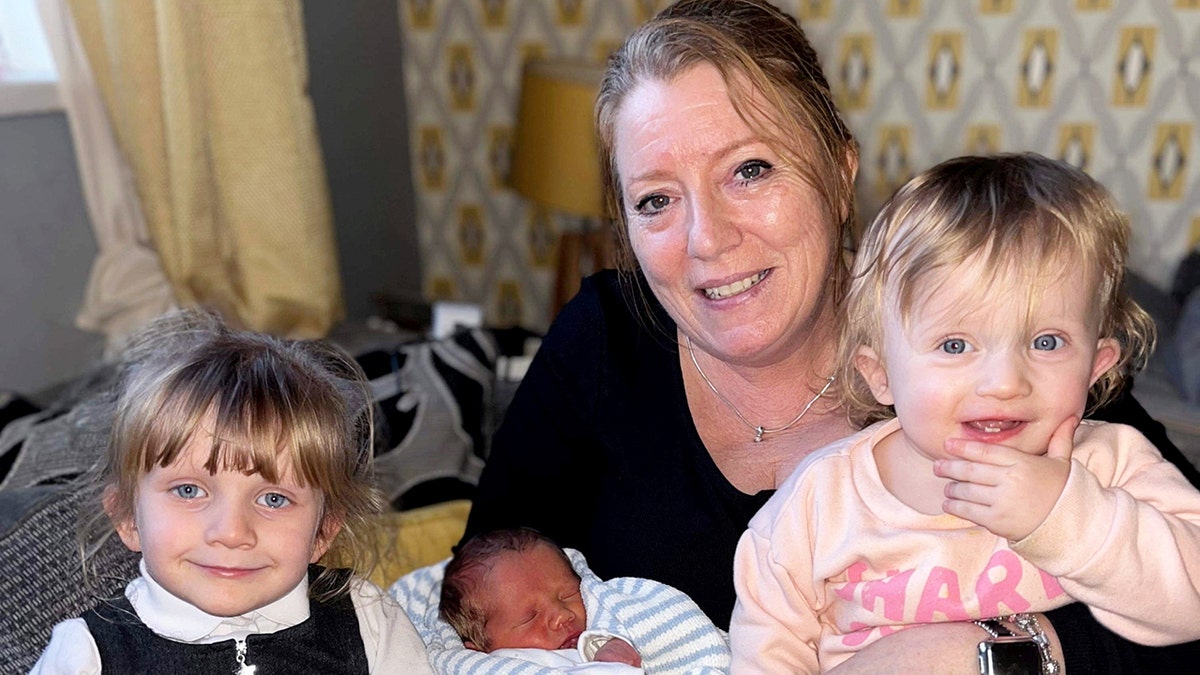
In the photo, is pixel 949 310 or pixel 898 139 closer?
pixel 949 310

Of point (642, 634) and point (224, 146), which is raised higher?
point (224, 146)

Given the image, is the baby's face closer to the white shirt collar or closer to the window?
the white shirt collar

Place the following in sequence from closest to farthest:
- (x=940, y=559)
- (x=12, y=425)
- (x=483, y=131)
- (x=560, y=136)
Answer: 1. (x=940, y=559)
2. (x=12, y=425)
3. (x=560, y=136)
4. (x=483, y=131)

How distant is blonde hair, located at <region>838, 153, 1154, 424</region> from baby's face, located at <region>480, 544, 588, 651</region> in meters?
0.52

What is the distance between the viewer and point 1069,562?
0.93 meters

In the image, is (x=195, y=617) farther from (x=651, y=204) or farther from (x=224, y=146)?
(x=224, y=146)

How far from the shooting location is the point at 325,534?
1276 mm

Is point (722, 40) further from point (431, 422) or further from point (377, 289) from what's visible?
point (377, 289)

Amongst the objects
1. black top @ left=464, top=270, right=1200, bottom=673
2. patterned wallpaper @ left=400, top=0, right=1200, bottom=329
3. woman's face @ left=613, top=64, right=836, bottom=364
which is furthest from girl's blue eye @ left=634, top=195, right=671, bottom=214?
patterned wallpaper @ left=400, top=0, right=1200, bottom=329

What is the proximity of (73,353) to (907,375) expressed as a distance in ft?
6.10

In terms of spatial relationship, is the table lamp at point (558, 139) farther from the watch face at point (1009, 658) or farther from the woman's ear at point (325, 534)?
the watch face at point (1009, 658)

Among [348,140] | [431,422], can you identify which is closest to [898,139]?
[348,140]

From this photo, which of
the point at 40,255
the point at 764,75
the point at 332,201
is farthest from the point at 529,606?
the point at 332,201

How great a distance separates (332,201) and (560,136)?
774 millimetres
